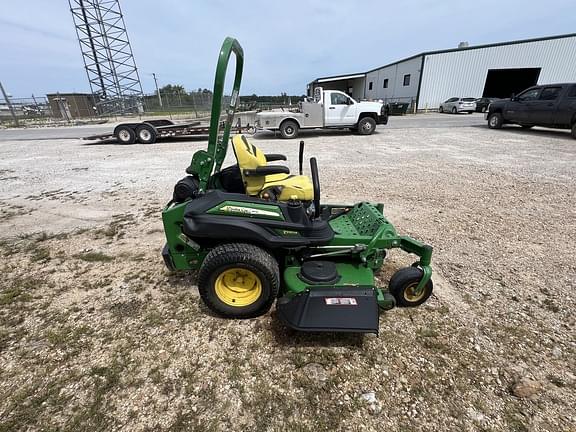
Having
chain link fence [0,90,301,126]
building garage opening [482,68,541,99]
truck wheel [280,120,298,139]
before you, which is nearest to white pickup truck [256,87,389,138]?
truck wheel [280,120,298,139]

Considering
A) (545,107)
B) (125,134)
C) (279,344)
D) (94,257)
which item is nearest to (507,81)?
(545,107)

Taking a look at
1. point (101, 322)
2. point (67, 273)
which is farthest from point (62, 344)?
point (67, 273)

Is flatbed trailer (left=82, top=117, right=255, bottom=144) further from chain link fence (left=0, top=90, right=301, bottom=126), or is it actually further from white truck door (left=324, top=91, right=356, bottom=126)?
chain link fence (left=0, top=90, right=301, bottom=126)

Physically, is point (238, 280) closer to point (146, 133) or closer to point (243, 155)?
point (243, 155)

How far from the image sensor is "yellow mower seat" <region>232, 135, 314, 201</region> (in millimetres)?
2688

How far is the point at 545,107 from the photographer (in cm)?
1005

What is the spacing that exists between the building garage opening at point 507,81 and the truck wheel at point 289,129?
24.7 m

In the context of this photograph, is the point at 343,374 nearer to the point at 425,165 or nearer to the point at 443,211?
the point at 443,211

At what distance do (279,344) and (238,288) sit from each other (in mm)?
559

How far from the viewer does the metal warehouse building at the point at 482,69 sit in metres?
24.0

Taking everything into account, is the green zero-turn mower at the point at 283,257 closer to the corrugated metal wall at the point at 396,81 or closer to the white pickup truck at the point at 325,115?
the white pickup truck at the point at 325,115

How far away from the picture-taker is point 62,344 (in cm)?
212

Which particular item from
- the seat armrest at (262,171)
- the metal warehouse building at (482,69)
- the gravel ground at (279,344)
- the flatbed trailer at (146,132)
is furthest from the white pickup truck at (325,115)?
the metal warehouse building at (482,69)

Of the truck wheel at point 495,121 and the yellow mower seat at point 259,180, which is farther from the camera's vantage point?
the truck wheel at point 495,121
